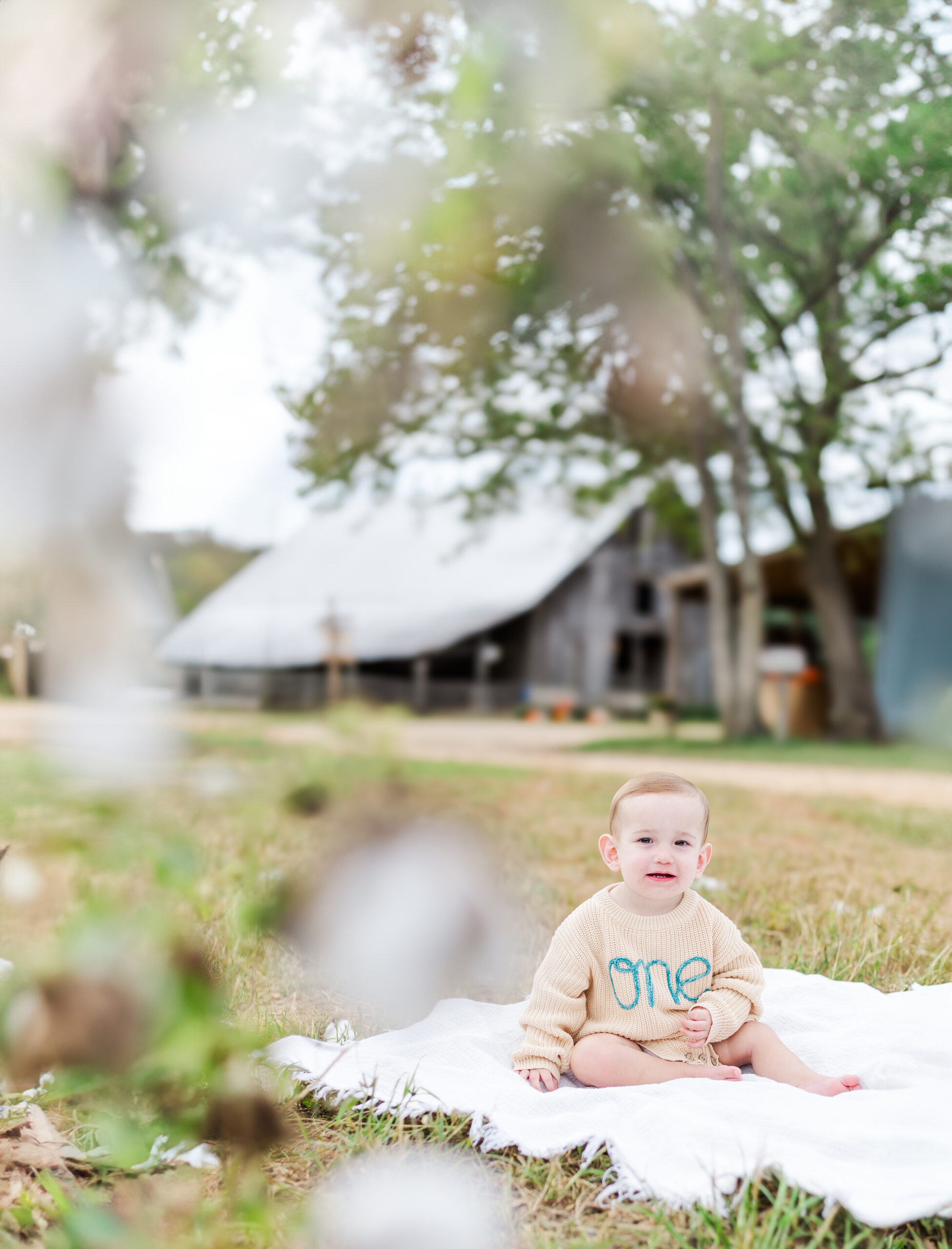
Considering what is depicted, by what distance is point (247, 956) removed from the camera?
0.97 meters

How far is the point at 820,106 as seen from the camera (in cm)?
272

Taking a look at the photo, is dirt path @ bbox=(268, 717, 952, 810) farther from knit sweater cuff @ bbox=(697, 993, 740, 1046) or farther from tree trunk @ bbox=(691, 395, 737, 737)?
knit sweater cuff @ bbox=(697, 993, 740, 1046)

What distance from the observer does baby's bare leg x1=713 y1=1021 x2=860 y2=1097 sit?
92cm

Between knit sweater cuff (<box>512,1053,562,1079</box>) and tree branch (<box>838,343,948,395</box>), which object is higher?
tree branch (<box>838,343,948,395</box>)

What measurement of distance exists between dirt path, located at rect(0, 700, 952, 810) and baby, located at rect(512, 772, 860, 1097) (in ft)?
1.00

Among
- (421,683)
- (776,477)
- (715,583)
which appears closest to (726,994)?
(715,583)

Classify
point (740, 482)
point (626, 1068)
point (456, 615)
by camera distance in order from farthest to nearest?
1. point (456, 615)
2. point (740, 482)
3. point (626, 1068)

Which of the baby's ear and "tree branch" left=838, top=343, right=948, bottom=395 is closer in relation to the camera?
the baby's ear

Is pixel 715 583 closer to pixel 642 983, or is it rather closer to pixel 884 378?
pixel 884 378

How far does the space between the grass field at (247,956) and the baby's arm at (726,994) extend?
0.20 m

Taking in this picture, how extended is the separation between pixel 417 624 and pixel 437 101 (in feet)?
9.88

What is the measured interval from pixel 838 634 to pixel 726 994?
6502mm

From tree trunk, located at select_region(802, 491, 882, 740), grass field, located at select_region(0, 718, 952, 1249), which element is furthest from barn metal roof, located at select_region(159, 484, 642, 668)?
tree trunk, located at select_region(802, 491, 882, 740)

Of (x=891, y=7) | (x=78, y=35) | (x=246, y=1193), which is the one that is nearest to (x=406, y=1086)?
(x=246, y=1193)
